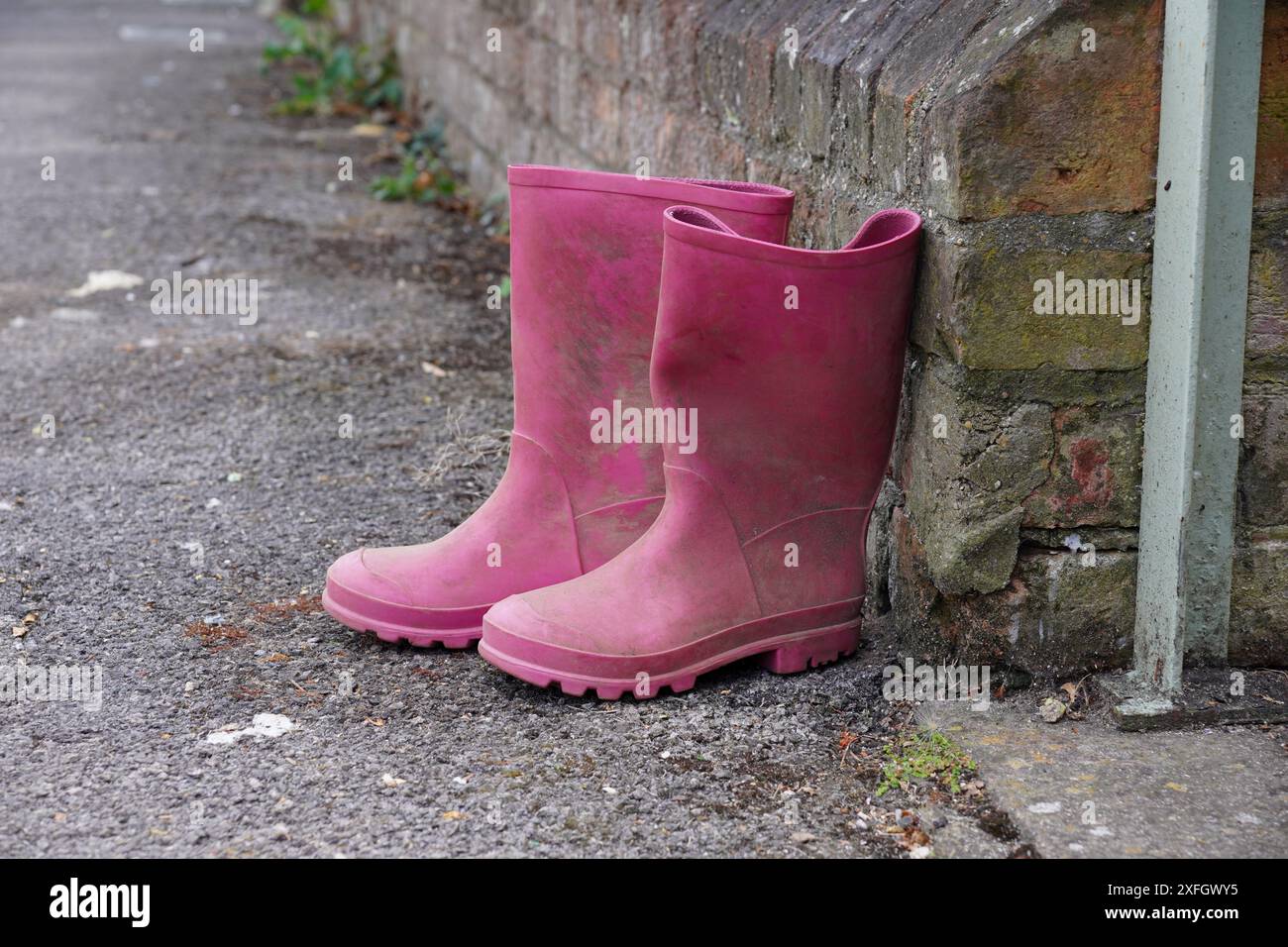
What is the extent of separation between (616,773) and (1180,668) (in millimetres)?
778

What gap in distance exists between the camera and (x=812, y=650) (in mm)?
2115

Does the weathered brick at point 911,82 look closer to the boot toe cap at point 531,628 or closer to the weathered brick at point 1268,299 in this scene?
the weathered brick at point 1268,299

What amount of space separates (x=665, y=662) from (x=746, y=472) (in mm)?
295

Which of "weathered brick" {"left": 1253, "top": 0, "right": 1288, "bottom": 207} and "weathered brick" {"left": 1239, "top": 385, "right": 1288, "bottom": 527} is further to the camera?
"weathered brick" {"left": 1239, "top": 385, "right": 1288, "bottom": 527}

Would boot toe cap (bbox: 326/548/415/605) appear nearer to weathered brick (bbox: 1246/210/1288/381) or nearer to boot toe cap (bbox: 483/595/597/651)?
boot toe cap (bbox: 483/595/597/651)

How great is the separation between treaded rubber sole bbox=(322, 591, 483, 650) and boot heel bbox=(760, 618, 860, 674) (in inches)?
18.2

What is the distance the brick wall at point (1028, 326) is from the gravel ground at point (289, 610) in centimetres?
28

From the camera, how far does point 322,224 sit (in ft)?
17.7

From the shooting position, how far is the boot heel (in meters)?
Result: 2.10

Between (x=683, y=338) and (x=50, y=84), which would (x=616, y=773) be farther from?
(x=50, y=84)

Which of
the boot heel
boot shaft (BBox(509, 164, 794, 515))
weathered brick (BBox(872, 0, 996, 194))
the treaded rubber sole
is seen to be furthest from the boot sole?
weathered brick (BBox(872, 0, 996, 194))

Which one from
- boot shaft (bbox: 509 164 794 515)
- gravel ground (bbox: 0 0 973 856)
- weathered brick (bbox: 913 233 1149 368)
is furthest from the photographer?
boot shaft (bbox: 509 164 794 515)

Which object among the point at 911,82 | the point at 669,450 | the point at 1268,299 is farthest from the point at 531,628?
the point at 1268,299

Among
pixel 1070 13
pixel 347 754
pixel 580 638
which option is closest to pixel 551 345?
pixel 580 638
